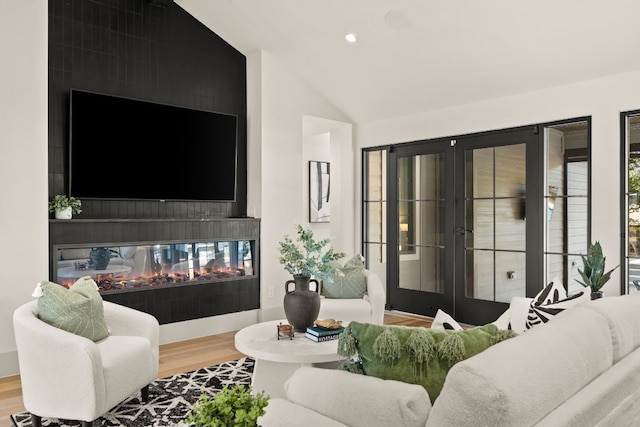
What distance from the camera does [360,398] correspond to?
1.59 metres

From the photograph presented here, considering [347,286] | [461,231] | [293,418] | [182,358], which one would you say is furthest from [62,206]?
[461,231]

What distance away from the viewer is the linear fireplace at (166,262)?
13.8 ft

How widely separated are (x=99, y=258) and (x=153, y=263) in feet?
1.61

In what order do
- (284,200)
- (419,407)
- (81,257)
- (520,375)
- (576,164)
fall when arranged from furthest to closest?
(284,200)
(576,164)
(81,257)
(419,407)
(520,375)

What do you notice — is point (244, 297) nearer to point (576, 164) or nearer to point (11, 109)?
point (11, 109)

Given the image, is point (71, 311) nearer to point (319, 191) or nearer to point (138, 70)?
point (138, 70)

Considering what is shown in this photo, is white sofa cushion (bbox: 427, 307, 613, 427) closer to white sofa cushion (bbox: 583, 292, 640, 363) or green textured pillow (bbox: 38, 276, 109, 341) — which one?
white sofa cushion (bbox: 583, 292, 640, 363)

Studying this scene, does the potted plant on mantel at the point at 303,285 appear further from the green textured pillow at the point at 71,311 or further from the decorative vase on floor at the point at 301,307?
the green textured pillow at the point at 71,311

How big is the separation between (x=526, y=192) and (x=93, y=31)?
4210 millimetres

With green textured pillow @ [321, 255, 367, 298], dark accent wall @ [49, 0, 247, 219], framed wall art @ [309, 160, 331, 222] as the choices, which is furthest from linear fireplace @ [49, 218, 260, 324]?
framed wall art @ [309, 160, 331, 222]

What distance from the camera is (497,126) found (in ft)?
16.3

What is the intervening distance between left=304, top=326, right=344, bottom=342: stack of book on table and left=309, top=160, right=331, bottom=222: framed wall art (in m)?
4.36

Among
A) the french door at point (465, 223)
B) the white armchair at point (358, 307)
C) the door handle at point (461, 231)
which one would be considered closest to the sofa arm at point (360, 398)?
the white armchair at point (358, 307)

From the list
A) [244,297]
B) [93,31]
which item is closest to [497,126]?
[244,297]
